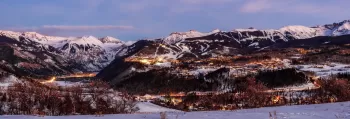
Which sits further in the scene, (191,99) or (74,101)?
(191,99)

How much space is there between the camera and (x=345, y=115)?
1692 inches

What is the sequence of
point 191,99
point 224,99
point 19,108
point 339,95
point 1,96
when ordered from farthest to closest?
point 191,99, point 224,99, point 1,96, point 19,108, point 339,95

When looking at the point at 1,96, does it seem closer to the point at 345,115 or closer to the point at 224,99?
the point at 224,99

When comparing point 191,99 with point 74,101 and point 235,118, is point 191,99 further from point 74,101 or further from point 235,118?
point 235,118

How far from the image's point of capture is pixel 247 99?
123 meters

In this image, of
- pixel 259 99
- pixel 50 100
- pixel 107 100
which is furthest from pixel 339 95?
pixel 50 100

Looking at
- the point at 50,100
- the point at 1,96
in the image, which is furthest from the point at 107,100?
the point at 1,96

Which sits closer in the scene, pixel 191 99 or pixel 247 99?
pixel 247 99

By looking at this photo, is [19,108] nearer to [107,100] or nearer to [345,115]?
[107,100]

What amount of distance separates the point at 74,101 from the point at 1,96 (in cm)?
2519

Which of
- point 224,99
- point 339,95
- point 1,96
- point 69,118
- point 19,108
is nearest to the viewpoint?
point 69,118

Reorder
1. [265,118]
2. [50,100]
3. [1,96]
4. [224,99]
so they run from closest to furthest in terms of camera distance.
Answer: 1. [265,118]
2. [50,100]
3. [1,96]
4. [224,99]

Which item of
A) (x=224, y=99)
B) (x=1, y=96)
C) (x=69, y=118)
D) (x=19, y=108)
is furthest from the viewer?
(x=224, y=99)

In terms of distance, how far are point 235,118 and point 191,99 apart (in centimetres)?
14951
